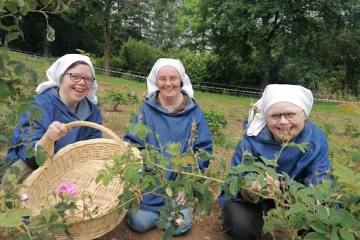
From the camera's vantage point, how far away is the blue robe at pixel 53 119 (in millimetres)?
2354

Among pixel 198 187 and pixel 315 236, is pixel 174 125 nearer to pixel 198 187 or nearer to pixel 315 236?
pixel 198 187

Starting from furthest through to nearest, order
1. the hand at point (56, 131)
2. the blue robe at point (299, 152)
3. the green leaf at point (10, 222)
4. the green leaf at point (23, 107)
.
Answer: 1. the blue robe at point (299, 152)
2. the hand at point (56, 131)
3. the green leaf at point (23, 107)
4. the green leaf at point (10, 222)

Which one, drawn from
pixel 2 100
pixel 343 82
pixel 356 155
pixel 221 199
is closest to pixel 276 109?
pixel 221 199

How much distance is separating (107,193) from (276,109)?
1080mm

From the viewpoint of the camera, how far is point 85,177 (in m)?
2.49

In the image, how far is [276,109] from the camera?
221cm

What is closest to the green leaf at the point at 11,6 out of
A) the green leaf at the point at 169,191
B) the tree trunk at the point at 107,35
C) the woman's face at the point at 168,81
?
the green leaf at the point at 169,191

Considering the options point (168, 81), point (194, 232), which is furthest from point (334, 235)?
point (168, 81)

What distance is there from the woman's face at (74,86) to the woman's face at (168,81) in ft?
1.56

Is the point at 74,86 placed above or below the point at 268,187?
above

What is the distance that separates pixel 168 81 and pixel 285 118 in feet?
2.90

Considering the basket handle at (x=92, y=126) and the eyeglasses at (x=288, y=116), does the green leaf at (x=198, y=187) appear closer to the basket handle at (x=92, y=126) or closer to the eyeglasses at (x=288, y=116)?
the basket handle at (x=92, y=126)

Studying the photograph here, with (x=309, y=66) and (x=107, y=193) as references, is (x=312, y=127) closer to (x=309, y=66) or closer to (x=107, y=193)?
(x=107, y=193)

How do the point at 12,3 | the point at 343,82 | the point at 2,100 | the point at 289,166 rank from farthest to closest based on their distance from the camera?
the point at 343,82 < the point at 289,166 < the point at 2,100 < the point at 12,3
